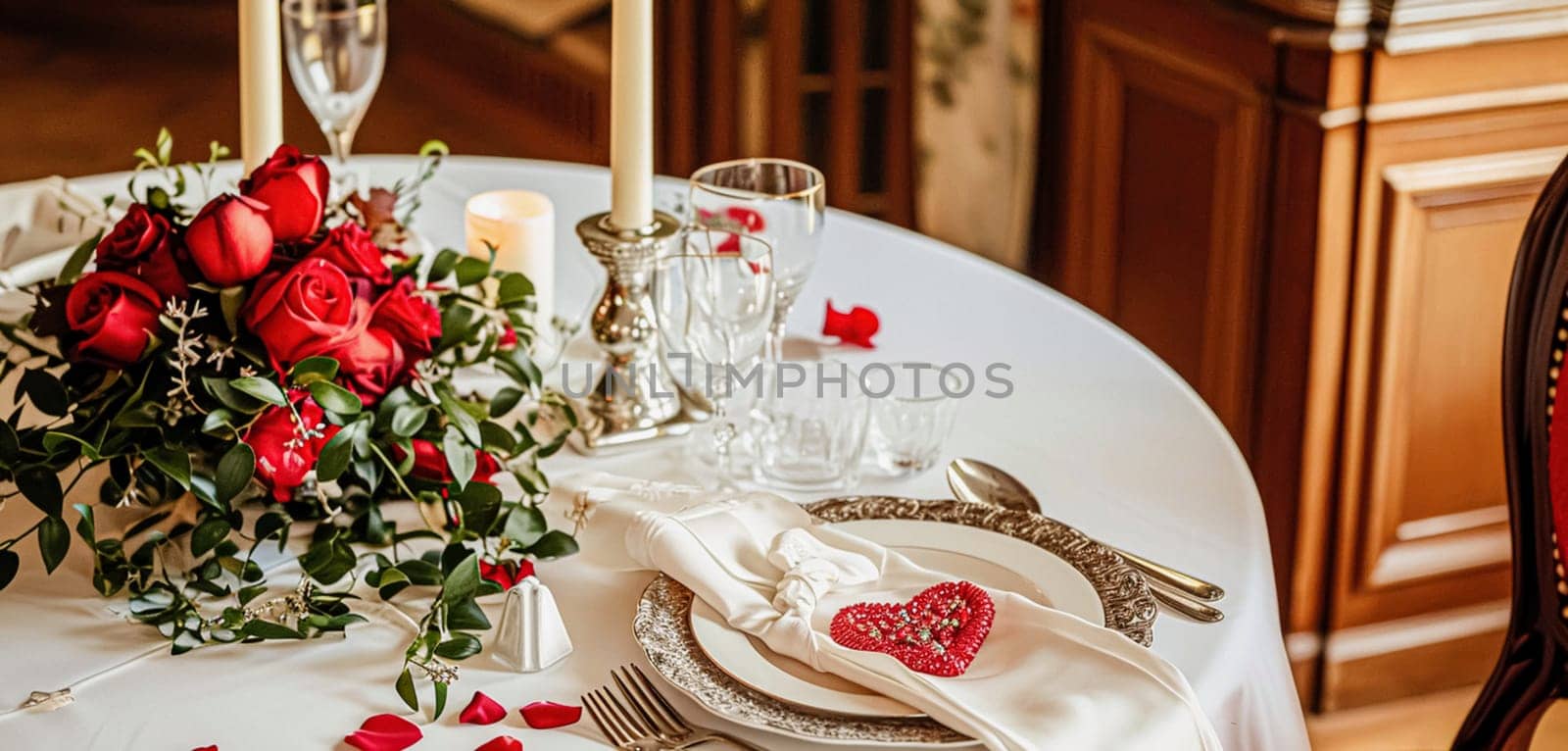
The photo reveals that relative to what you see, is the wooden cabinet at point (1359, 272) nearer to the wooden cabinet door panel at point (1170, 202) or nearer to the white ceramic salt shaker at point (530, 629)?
the wooden cabinet door panel at point (1170, 202)

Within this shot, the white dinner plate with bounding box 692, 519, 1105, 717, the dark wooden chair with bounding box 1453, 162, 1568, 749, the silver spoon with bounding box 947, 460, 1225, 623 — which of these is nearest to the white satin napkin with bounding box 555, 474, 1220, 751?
the white dinner plate with bounding box 692, 519, 1105, 717

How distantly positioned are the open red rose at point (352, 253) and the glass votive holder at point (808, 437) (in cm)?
31

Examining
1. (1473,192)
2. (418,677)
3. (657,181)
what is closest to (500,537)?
(418,677)

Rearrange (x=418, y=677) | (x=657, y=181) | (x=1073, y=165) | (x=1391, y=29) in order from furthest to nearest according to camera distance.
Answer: (x=1073, y=165) < (x=1391, y=29) < (x=657, y=181) < (x=418, y=677)

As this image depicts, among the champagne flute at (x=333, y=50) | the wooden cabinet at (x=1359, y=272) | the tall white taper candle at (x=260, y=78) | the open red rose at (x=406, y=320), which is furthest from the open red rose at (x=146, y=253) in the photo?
the wooden cabinet at (x=1359, y=272)

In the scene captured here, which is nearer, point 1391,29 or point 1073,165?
point 1391,29

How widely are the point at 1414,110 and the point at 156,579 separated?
1.64m

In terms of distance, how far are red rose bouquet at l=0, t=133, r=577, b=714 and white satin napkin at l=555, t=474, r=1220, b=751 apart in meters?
0.08

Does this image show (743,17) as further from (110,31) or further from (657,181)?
(110,31)

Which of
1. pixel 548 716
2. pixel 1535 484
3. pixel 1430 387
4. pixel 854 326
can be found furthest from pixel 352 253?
pixel 1430 387

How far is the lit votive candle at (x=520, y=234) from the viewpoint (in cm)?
130

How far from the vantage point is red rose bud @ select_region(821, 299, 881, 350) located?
Result: 137cm

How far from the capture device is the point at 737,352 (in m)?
1.12

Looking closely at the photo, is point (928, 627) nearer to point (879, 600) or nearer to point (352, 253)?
point (879, 600)
